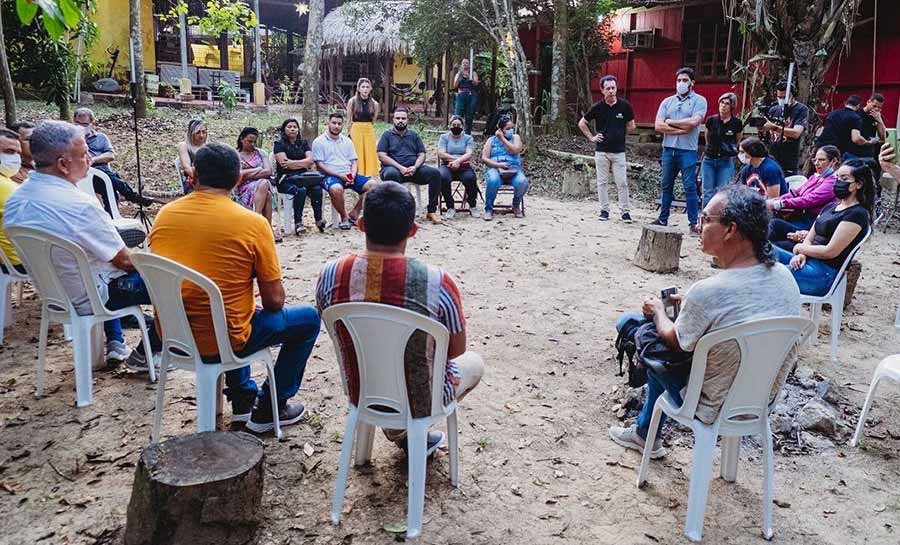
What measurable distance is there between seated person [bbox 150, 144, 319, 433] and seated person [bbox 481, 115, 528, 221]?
18.9 ft

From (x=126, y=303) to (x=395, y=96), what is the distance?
17.3 metres

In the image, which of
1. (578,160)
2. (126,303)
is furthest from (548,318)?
(578,160)

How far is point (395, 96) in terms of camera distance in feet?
64.7

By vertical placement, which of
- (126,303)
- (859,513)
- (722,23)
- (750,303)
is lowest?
(859,513)

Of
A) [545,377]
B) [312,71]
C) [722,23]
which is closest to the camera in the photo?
[545,377]

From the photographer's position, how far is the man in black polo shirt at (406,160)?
7.95 meters

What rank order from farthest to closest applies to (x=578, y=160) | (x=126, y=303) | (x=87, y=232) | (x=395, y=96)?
1. (x=395, y=96)
2. (x=578, y=160)
3. (x=126, y=303)
4. (x=87, y=232)

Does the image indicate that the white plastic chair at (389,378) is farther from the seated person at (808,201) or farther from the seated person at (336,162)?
the seated person at (336,162)

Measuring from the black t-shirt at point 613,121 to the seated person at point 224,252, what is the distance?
6249 mm

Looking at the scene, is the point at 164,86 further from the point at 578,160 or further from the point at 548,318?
the point at 548,318

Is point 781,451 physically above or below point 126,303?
below

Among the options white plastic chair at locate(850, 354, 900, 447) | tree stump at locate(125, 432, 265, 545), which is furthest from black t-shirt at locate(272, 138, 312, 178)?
white plastic chair at locate(850, 354, 900, 447)

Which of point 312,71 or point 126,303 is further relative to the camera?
point 312,71

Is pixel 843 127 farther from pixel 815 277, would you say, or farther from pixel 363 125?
pixel 363 125
